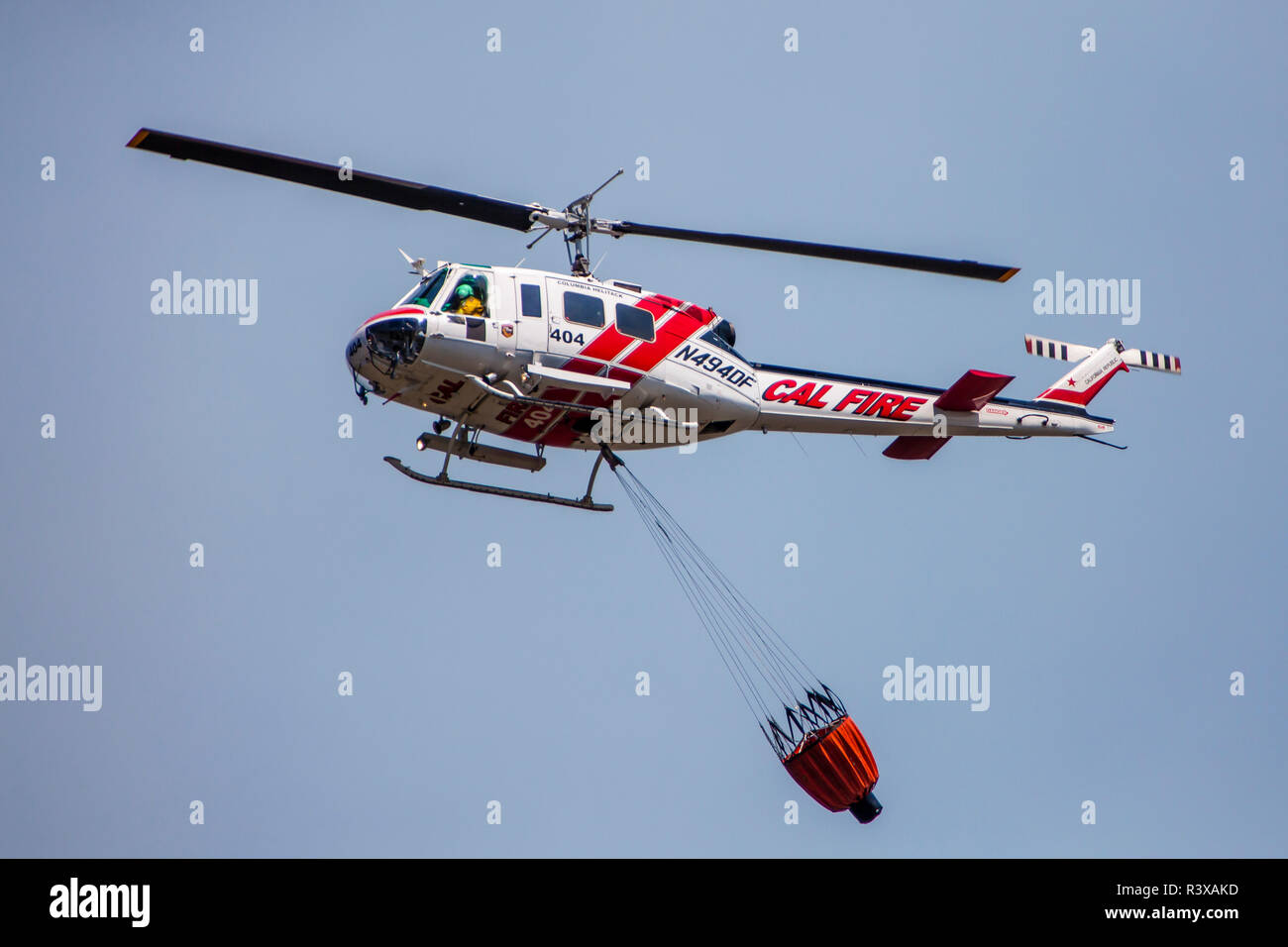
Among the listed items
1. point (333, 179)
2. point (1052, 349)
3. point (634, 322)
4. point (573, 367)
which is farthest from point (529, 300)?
point (1052, 349)

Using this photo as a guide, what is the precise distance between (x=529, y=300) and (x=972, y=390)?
263 inches

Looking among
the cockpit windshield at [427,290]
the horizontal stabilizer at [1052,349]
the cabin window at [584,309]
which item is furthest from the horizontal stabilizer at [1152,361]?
the cockpit windshield at [427,290]

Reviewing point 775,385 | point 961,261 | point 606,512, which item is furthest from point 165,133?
point 961,261

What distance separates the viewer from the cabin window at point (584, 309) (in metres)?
20.1

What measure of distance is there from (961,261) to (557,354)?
17.6ft

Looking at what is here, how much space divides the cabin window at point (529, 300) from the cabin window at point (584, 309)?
0.35 m

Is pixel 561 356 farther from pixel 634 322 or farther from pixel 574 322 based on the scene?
pixel 634 322

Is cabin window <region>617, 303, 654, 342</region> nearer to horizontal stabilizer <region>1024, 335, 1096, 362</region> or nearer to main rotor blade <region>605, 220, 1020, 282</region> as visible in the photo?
main rotor blade <region>605, 220, 1020, 282</region>

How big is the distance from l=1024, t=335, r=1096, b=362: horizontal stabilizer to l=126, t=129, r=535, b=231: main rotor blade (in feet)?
26.7

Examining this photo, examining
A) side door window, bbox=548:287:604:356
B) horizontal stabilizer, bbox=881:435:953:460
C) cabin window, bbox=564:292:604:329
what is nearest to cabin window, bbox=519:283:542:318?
side door window, bbox=548:287:604:356

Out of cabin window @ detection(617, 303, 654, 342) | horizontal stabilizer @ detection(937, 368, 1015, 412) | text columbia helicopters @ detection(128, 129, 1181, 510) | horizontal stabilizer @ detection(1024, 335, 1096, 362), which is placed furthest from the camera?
horizontal stabilizer @ detection(1024, 335, 1096, 362)

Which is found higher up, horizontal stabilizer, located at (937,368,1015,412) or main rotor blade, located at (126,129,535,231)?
main rotor blade, located at (126,129,535,231)

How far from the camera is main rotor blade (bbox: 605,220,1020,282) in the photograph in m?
20.6
